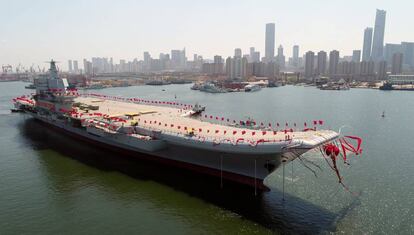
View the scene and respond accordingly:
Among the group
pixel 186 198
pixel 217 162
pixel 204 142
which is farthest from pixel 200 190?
pixel 204 142

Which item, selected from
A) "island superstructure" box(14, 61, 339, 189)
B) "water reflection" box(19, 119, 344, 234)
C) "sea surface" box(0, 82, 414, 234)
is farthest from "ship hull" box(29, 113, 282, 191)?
"sea surface" box(0, 82, 414, 234)

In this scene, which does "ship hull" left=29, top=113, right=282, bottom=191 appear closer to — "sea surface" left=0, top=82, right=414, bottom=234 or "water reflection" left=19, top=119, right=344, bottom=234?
"water reflection" left=19, top=119, right=344, bottom=234

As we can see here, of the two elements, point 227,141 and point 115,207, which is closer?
point 115,207

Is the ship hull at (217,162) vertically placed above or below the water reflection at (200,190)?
above

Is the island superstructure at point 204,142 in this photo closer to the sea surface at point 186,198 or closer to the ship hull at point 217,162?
the ship hull at point 217,162

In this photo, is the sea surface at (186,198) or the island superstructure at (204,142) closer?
the sea surface at (186,198)

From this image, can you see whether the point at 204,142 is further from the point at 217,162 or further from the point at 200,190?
the point at 200,190

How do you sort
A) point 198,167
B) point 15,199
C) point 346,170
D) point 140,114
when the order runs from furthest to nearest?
1. point 140,114
2. point 346,170
3. point 198,167
4. point 15,199

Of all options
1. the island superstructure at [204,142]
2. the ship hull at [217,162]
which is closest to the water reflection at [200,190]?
the ship hull at [217,162]

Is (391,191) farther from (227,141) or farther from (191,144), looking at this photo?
(191,144)

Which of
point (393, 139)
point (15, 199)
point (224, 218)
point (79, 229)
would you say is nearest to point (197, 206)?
point (224, 218)
